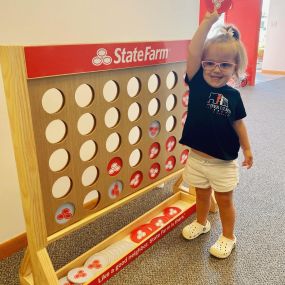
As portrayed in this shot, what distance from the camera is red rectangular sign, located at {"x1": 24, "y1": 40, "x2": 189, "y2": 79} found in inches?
31.5

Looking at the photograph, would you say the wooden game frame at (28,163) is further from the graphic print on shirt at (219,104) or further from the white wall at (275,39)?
the white wall at (275,39)

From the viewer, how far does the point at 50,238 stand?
3.20ft

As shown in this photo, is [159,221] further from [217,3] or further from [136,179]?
[217,3]

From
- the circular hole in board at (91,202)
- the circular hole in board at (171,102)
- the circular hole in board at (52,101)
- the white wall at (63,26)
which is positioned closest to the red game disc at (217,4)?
the circular hole in board at (171,102)

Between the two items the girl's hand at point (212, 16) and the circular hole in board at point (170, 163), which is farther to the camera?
the circular hole in board at point (170, 163)

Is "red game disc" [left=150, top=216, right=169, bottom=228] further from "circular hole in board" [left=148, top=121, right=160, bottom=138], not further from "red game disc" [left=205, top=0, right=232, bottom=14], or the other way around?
"red game disc" [left=205, top=0, right=232, bottom=14]

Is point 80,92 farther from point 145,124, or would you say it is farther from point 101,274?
point 101,274

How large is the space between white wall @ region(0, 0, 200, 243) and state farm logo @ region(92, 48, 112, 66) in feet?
1.15

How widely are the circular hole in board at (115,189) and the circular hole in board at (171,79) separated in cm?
44

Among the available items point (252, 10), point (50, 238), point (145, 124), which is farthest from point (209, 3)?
point (252, 10)

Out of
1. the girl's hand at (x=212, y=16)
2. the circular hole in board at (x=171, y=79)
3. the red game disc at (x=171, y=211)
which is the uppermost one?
the girl's hand at (x=212, y=16)

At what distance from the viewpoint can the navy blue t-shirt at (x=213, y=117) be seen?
1.11m

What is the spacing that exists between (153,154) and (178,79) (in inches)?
12.7

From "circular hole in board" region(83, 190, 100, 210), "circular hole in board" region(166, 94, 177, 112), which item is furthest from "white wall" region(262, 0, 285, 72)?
"circular hole in board" region(83, 190, 100, 210)
